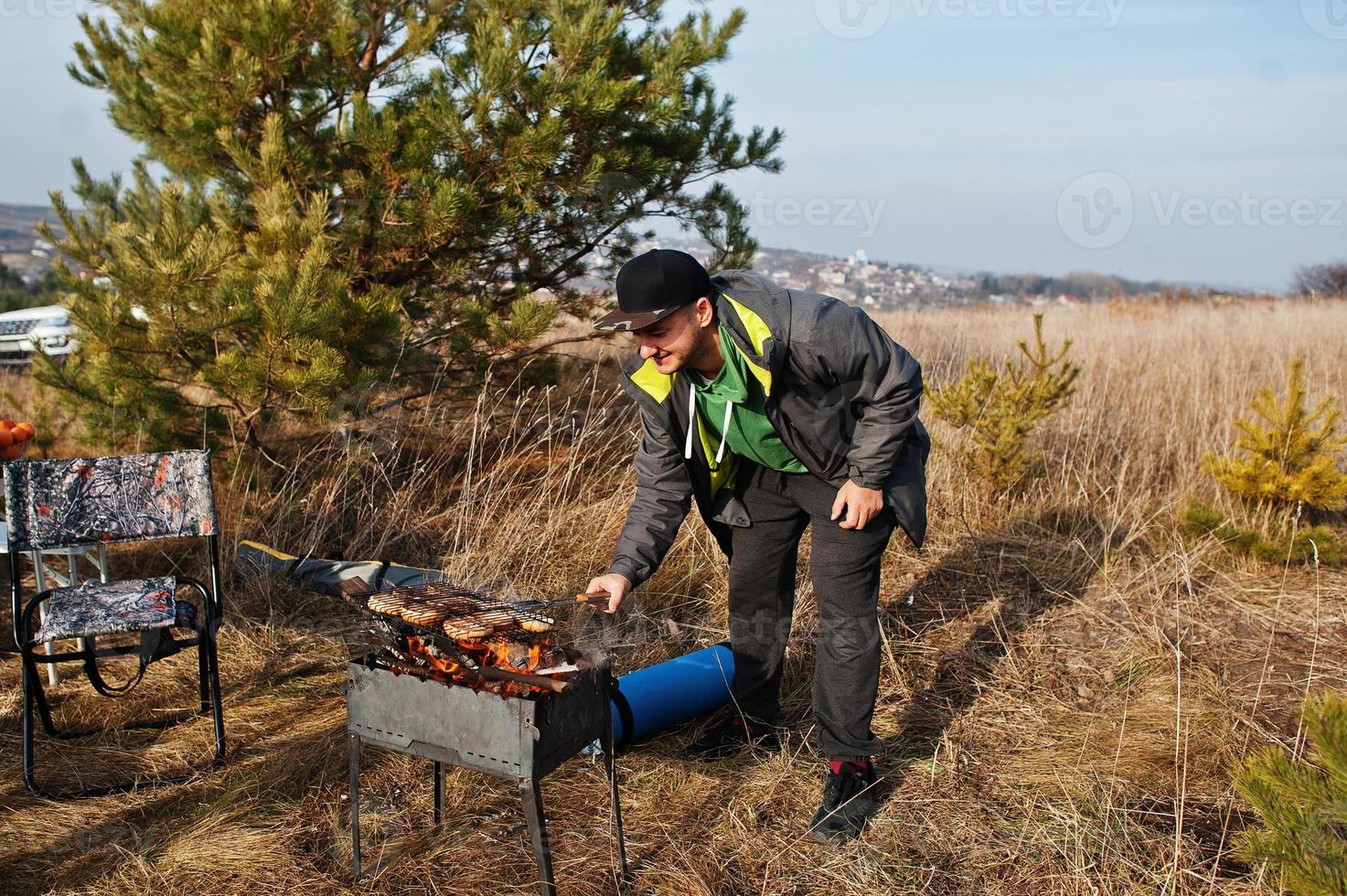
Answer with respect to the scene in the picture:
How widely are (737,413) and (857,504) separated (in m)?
0.42

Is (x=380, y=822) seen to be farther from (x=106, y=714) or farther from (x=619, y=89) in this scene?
(x=619, y=89)

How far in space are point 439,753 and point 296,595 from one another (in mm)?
2569

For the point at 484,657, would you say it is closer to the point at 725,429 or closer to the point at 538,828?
the point at 538,828

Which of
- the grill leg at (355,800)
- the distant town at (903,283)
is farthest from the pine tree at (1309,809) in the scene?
the distant town at (903,283)

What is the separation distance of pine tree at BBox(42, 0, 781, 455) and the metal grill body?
7.66 feet

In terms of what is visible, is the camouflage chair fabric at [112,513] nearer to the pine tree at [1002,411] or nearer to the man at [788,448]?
the man at [788,448]

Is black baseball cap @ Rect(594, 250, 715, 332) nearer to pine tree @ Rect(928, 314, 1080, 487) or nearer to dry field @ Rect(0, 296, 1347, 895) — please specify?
dry field @ Rect(0, 296, 1347, 895)

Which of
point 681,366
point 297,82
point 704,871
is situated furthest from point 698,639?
point 297,82

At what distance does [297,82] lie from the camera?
516cm

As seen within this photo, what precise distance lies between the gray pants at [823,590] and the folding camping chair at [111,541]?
1745 mm

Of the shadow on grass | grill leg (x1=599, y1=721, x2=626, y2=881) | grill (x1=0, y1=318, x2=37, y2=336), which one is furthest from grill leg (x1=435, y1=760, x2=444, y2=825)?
grill (x1=0, y1=318, x2=37, y2=336)

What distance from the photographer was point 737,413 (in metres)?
2.80

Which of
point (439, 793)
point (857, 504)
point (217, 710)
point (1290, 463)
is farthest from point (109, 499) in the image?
point (1290, 463)

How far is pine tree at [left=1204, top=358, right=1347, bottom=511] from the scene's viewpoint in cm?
505
